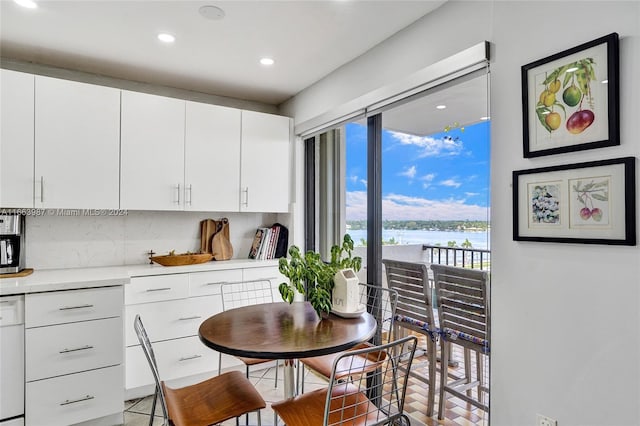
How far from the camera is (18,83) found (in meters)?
2.56

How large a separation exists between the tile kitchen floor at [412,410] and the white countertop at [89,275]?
3.10 ft

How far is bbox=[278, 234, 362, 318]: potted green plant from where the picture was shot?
1976 millimetres

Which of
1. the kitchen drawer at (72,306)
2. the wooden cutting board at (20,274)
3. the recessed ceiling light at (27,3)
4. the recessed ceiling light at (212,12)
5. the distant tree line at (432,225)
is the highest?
the recessed ceiling light at (27,3)

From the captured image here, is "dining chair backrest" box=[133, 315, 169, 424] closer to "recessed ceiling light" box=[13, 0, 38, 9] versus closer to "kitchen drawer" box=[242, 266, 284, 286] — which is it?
"kitchen drawer" box=[242, 266, 284, 286]

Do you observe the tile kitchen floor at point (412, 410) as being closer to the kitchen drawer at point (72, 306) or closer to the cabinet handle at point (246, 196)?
the kitchen drawer at point (72, 306)

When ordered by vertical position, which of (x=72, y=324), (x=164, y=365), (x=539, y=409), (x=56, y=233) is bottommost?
(x=164, y=365)

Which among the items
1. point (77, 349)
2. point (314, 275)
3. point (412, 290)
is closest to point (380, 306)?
point (412, 290)

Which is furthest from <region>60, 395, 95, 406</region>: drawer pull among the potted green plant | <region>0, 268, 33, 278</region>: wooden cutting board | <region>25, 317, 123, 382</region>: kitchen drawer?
the potted green plant

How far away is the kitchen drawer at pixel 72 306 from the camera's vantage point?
231cm

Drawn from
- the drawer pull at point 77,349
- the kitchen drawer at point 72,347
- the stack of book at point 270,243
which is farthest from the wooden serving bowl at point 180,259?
the drawer pull at point 77,349

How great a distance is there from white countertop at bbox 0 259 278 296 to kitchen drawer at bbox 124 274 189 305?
4 cm

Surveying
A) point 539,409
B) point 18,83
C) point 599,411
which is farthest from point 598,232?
point 18,83

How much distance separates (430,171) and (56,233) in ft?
9.53

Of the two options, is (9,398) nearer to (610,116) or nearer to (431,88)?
(431,88)
